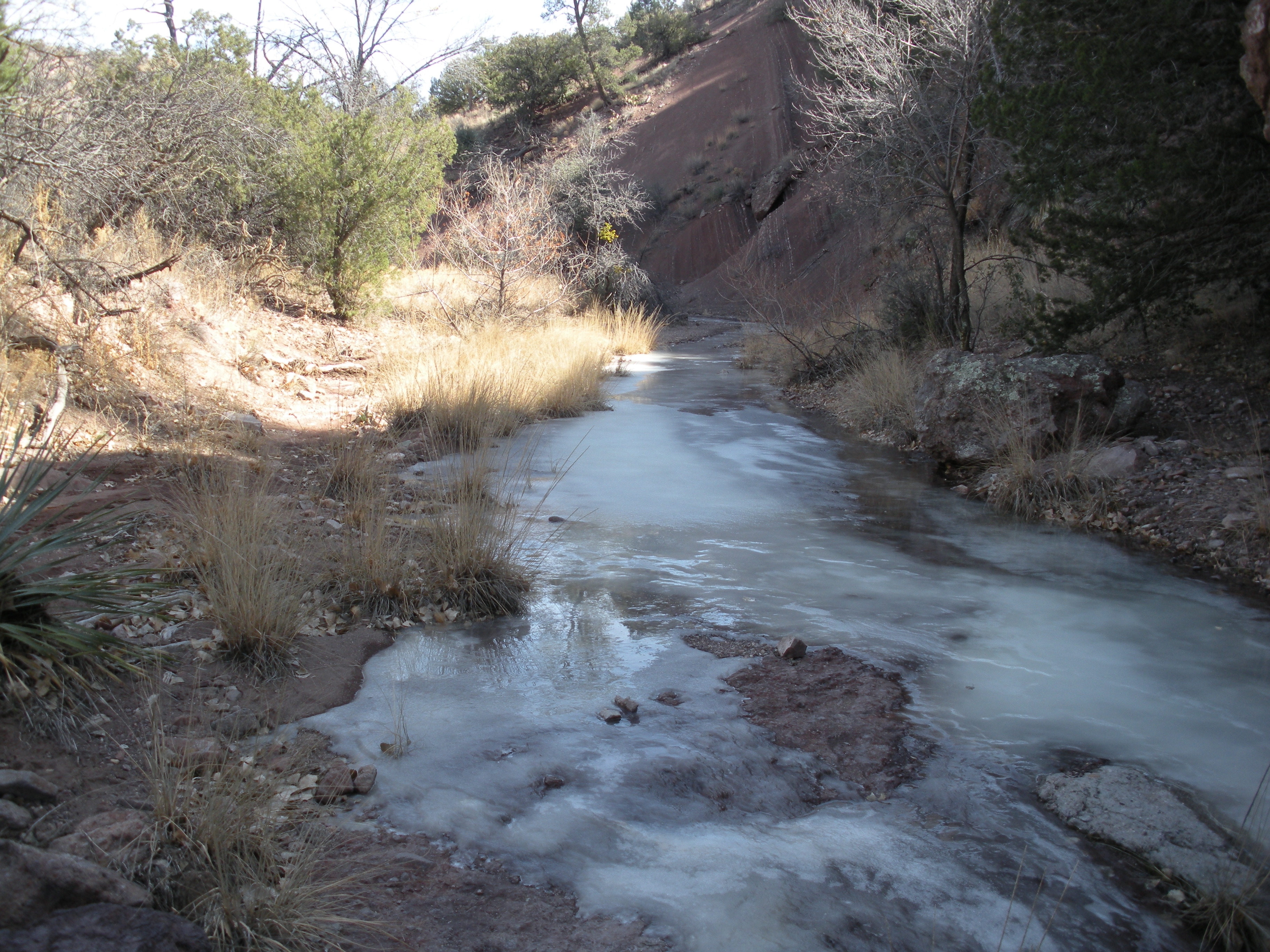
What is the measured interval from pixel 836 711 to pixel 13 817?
2.92 m

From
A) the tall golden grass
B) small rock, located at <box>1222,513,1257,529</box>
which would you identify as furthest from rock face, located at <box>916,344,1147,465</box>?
the tall golden grass

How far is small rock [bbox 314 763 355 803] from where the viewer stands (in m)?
2.77

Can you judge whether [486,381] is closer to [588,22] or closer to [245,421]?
[245,421]

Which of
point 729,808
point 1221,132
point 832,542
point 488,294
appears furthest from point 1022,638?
point 488,294

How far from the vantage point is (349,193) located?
11688 millimetres

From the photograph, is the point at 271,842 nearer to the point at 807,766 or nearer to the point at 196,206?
the point at 807,766

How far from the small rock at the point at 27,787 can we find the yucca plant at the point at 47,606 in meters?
0.41

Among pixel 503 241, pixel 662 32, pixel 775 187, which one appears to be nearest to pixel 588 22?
pixel 662 32

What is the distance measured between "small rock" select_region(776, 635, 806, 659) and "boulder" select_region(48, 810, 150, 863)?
2793 mm

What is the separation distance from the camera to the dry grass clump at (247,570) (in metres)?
3.57

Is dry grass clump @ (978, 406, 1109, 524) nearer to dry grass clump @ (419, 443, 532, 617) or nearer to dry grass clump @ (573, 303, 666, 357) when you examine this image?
dry grass clump @ (419, 443, 532, 617)

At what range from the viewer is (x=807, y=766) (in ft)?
10.8

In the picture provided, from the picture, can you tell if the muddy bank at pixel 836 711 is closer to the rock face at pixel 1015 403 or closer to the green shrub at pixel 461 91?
the rock face at pixel 1015 403

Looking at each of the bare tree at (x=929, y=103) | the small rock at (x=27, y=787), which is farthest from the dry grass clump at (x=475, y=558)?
the bare tree at (x=929, y=103)
